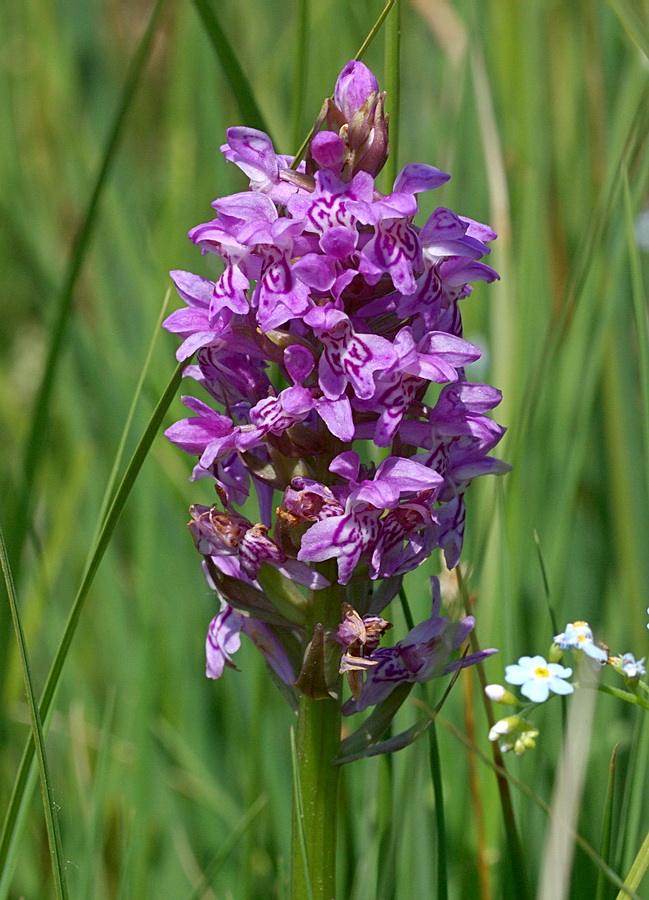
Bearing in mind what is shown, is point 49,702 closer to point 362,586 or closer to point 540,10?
point 362,586

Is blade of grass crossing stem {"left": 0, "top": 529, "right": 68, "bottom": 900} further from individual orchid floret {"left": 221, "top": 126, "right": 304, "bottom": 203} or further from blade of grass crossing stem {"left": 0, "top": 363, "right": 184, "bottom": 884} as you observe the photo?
individual orchid floret {"left": 221, "top": 126, "right": 304, "bottom": 203}

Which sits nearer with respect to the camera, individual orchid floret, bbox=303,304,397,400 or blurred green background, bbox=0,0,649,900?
individual orchid floret, bbox=303,304,397,400

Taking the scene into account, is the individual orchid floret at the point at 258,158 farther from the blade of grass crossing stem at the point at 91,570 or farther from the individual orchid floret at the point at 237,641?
the individual orchid floret at the point at 237,641

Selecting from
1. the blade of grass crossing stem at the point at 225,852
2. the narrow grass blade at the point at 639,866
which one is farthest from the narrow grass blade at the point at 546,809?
the blade of grass crossing stem at the point at 225,852

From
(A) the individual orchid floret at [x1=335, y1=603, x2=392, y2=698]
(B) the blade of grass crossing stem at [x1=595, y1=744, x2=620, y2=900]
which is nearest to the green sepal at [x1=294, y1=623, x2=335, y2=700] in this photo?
(A) the individual orchid floret at [x1=335, y1=603, x2=392, y2=698]

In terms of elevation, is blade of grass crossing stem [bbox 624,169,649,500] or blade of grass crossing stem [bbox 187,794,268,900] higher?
blade of grass crossing stem [bbox 624,169,649,500]
